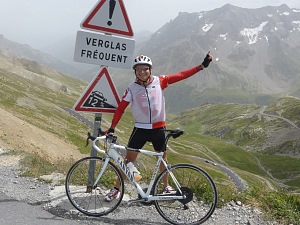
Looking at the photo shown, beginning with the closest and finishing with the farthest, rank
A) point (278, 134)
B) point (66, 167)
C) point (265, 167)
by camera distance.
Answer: point (66, 167)
point (265, 167)
point (278, 134)

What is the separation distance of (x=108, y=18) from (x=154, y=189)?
467 centimetres

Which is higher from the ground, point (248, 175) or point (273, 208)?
point (273, 208)

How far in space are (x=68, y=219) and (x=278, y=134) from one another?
174 m

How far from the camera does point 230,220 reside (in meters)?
8.01

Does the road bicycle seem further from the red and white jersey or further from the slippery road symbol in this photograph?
the slippery road symbol

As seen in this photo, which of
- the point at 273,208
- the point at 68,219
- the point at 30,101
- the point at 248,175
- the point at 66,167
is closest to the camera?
the point at 68,219

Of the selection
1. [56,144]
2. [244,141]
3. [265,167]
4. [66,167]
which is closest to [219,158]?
[265,167]

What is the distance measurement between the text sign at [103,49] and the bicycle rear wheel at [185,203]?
127 inches

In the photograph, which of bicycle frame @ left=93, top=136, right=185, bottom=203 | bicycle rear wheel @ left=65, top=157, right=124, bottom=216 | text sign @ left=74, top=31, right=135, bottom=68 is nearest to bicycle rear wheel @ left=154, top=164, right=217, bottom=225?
bicycle frame @ left=93, top=136, right=185, bottom=203

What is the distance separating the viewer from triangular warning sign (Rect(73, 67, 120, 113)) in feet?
28.2

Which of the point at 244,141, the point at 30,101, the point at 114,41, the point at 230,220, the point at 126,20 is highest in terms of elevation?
the point at 126,20

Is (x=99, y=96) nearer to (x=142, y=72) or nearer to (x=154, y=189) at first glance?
(x=142, y=72)

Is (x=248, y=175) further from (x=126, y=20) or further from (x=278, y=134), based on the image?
(x=126, y=20)

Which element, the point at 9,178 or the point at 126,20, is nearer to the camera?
the point at 126,20
